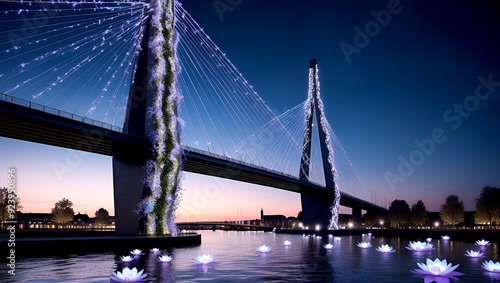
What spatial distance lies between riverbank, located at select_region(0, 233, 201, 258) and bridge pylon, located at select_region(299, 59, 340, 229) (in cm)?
3379

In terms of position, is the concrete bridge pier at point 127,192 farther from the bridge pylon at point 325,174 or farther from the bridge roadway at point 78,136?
the bridge pylon at point 325,174

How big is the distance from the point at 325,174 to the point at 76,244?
144ft

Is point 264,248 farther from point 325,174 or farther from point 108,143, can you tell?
point 325,174

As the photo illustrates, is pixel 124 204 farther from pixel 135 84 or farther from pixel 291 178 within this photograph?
pixel 291 178

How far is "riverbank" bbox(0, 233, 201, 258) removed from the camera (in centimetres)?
1833

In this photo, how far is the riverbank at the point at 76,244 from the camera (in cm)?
1833

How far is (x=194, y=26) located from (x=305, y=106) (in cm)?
3107

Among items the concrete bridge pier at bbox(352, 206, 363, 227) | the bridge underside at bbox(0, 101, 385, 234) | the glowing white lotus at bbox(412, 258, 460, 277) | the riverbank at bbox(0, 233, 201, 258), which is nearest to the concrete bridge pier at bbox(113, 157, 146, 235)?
the bridge underside at bbox(0, 101, 385, 234)

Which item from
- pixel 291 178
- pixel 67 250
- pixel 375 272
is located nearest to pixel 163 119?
pixel 67 250

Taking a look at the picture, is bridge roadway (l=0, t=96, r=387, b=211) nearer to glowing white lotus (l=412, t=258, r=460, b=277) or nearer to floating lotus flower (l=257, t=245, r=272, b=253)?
floating lotus flower (l=257, t=245, r=272, b=253)

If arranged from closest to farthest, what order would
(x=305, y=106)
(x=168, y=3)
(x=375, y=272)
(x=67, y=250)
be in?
(x=375, y=272), (x=67, y=250), (x=168, y=3), (x=305, y=106)

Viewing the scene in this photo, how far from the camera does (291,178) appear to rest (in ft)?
170

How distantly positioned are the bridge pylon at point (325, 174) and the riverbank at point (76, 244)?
3379cm

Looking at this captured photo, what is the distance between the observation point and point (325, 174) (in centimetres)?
5950
